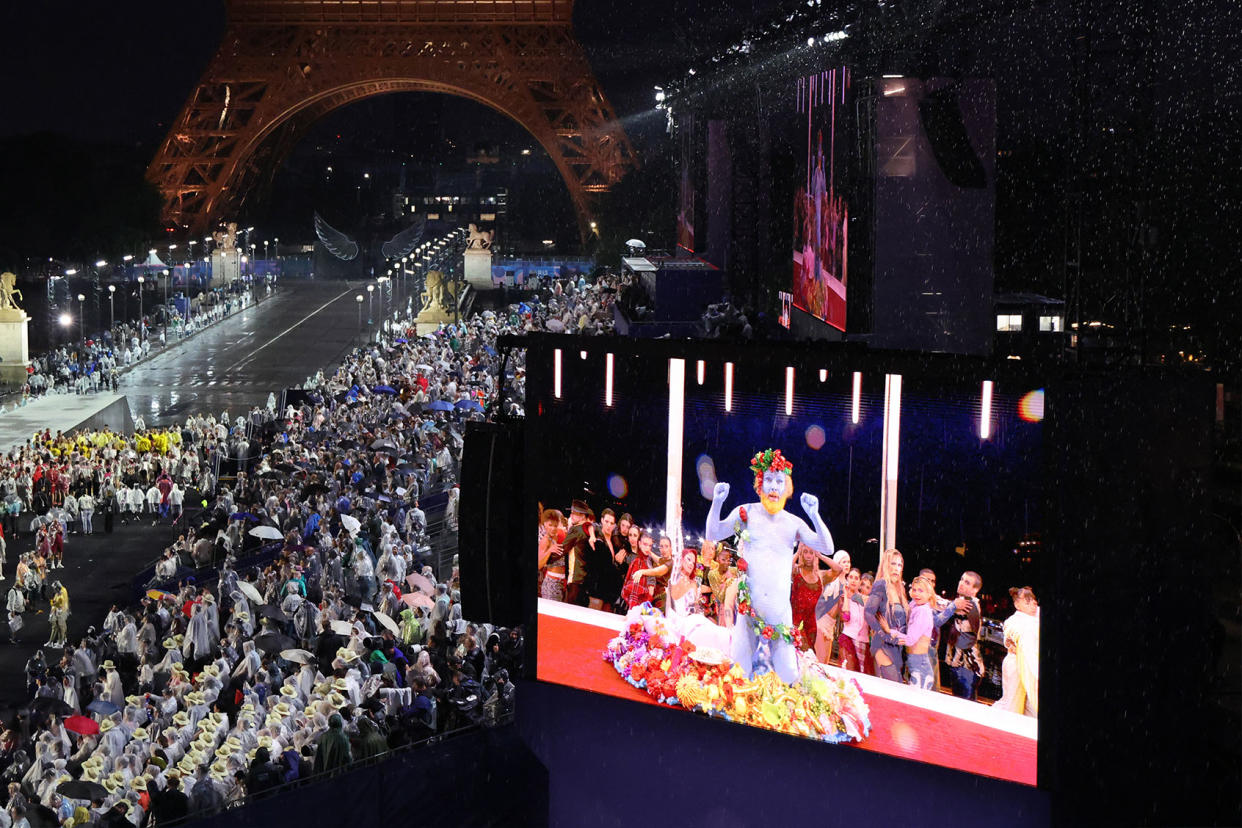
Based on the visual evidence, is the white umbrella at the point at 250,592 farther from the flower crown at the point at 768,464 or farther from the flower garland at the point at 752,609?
the flower crown at the point at 768,464

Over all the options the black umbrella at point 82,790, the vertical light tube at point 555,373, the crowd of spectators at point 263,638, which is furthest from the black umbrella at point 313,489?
the vertical light tube at point 555,373

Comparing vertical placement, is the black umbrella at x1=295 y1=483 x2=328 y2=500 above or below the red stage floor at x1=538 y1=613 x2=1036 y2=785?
below

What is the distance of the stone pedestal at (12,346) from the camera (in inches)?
1384

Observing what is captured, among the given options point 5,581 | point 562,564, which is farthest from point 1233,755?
point 5,581

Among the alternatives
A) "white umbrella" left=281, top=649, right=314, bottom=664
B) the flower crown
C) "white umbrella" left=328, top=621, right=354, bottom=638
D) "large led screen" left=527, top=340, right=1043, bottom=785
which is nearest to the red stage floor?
"large led screen" left=527, top=340, right=1043, bottom=785

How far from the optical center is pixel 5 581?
19078mm

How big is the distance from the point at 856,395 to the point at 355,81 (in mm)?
44467

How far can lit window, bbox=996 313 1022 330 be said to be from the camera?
17.3 m

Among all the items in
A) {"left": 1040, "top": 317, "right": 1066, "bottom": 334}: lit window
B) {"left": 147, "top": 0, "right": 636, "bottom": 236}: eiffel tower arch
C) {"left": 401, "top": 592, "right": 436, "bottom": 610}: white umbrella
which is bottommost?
{"left": 401, "top": 592, "right": 436, "bottom": 610}: white umbrella

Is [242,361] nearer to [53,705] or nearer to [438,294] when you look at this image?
[438,294]

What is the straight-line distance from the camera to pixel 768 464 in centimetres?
862

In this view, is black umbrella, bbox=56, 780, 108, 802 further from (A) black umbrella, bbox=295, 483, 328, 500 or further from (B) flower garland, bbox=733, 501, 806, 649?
(A) black umbrella, bbox=295, 483, 328, 500

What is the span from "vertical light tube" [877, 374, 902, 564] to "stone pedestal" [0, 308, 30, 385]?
3121 centimetres

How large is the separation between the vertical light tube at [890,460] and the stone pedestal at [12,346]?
3121 cm
